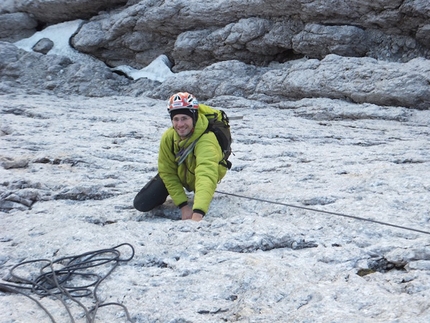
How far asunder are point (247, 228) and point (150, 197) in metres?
1.53

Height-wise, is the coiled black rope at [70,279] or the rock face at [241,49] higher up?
the rock face at [241,49]

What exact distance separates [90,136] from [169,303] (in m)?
7.89

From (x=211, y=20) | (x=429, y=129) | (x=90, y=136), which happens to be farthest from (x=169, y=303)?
(x=211, y=20)

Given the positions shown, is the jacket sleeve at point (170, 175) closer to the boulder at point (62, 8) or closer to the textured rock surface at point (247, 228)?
the textured rock surface at point (247, 228)

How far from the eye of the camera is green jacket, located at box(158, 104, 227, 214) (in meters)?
5.17

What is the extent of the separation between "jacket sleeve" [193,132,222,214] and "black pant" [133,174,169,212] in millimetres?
726

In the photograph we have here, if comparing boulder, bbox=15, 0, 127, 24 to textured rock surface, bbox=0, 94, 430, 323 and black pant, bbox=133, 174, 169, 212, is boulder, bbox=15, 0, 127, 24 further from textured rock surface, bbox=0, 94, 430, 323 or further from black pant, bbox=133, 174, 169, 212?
black pant, bbox=133, 174, 169, 212

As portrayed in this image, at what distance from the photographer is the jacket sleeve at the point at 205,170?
513 cm

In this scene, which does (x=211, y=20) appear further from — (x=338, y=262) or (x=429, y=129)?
(x=338, y=262)

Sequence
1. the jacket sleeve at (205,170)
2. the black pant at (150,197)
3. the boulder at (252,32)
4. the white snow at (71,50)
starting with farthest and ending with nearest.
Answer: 1. the white snow at (71,50)
2. the boulder at (252,32)
3. the black pant at (150,197)
4. the jacket sleeve at (205,170)

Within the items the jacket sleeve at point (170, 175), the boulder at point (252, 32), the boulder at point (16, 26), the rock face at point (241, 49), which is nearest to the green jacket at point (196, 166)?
the jacket sleeve at point (170, 175)

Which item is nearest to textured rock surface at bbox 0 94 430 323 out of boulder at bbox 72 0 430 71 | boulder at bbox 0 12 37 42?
boulder at bbox 72 0 430 71

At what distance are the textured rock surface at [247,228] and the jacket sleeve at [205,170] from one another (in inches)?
10.4

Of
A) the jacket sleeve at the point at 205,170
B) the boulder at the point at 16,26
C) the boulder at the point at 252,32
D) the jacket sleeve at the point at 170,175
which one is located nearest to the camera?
the jacket sleeve at the point at 205,170
